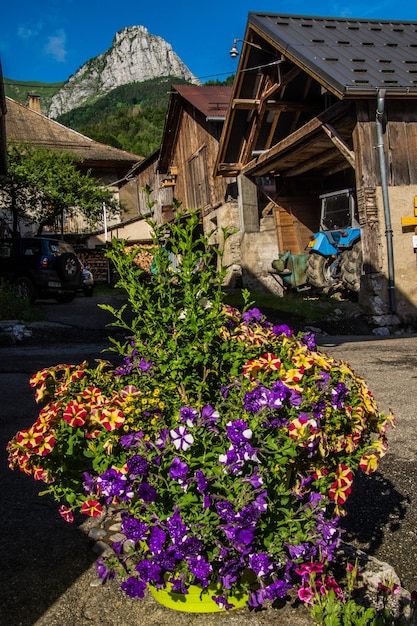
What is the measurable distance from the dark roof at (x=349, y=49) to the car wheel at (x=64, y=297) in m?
7.96

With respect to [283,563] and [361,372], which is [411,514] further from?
[361,372]

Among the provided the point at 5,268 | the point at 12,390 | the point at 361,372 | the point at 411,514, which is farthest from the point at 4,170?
the point at 411,514

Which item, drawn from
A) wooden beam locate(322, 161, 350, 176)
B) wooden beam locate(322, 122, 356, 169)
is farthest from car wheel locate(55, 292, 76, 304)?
wooden beam locate(322, 122, 356, 169)

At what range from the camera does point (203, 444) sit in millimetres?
1966

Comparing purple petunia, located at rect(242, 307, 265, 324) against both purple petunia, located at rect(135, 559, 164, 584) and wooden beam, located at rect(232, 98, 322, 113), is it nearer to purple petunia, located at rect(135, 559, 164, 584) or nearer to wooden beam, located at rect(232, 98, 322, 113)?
purple petunia, located at rect(135, 559, 164, 584)

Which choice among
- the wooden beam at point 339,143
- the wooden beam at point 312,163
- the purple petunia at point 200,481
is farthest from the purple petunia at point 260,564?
the wooden beam at point 312,163

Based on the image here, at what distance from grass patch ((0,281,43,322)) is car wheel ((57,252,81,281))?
8.92 ft

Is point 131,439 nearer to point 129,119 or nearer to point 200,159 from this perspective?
point 200,159

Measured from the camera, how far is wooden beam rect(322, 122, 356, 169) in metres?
11.0

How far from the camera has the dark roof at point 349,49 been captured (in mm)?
10422

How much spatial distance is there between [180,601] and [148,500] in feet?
1.67

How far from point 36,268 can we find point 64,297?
125cm

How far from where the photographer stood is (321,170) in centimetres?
1669

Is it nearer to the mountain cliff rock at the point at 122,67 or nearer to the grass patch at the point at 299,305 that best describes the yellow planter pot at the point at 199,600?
the grass patch at the point at 299,305
